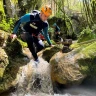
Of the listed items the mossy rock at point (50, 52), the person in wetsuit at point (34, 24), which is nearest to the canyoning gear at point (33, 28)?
the person in wetsuit at point (34, 24)

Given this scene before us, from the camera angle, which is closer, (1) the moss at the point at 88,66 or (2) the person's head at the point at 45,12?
(2) the person's head at the point at 45,12

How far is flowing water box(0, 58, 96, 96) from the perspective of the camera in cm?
711

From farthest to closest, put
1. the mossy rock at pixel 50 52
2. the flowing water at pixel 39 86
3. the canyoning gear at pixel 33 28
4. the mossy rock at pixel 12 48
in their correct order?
the mossy rock at pixel 50 52 → the mossy rock at pixel 12 48 → the flowing water at pixel 39 86 → the canyoning gear at pixel 33 28

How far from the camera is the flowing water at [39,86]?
23.3ft

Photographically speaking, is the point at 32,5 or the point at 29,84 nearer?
the point at 29,84

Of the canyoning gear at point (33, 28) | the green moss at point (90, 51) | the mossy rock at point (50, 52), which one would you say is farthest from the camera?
the mossy rock at point (50, 52)

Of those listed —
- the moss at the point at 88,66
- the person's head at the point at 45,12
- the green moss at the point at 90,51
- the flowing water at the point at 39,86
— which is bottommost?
the flowing water at the point at 39,86

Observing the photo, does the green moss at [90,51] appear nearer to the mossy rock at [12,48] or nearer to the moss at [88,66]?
the moss at [88,66]

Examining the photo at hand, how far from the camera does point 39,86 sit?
292 inches

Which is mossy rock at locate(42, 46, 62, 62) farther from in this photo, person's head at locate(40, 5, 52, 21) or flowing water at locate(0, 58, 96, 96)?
person's head at locate(40, 5, 52, 21)

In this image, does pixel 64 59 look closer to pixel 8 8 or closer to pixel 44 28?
pixel 44 28

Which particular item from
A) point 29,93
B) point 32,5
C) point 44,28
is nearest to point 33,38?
point 44,28

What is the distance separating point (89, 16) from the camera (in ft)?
63.2

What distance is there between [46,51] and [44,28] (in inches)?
82.7
